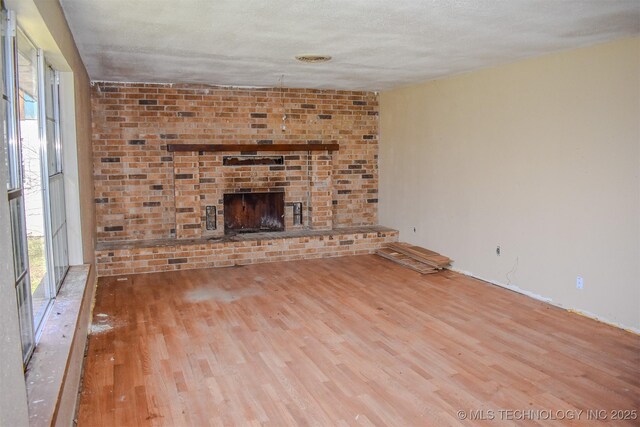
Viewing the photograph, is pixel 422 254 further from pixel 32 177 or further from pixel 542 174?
pixel 32 177

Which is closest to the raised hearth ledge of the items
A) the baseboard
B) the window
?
the baseboard

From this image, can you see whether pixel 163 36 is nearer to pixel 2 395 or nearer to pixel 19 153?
pixel 19 153

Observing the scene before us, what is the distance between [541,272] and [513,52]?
2014mm

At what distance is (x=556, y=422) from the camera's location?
2.59 meters

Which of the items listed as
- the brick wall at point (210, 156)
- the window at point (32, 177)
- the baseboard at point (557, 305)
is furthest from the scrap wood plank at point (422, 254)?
the window at point (32, 177)

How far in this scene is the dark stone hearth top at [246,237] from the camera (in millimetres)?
6049

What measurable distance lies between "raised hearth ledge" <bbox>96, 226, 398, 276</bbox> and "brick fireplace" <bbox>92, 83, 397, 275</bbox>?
1 centimetres

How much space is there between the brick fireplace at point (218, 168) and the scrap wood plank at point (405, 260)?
10.3 inches

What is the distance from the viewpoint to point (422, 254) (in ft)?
20.2

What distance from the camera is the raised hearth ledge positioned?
5.84m

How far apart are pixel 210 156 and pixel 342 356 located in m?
3.97

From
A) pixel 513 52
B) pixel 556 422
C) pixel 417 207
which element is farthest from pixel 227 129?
pixel 556 422

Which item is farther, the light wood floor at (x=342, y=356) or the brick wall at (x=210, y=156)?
the brick wall at (x=210, y=156)

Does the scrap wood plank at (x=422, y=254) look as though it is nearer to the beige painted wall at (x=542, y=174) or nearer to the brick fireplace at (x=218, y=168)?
Result: the beige painted wall at (x=542, y=174)
